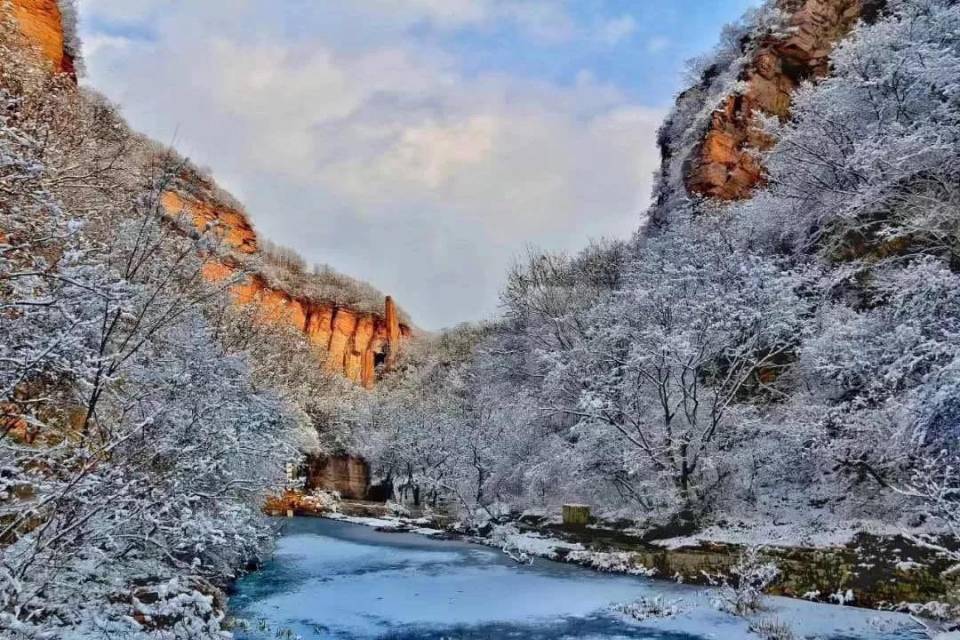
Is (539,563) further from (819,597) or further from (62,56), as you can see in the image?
(62,56)

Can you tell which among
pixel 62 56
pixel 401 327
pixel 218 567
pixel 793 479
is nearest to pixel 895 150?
pixel 793 479

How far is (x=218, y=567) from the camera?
12688mm

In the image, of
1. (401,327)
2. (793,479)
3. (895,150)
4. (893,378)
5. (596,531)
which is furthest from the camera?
(401,327)

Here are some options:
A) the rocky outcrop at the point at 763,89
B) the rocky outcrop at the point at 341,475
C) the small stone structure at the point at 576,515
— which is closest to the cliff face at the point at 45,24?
the small stone structure at the point at 576,515

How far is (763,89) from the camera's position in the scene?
31641mm

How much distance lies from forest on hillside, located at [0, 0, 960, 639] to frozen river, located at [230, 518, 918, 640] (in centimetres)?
117

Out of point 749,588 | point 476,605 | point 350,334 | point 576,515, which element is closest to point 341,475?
point 576,515

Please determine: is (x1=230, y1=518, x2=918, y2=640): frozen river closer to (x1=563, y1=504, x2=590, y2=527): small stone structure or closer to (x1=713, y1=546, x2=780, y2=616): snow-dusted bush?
(x1=713, y1=546, x2=780, y2=616): snow-dusted bush

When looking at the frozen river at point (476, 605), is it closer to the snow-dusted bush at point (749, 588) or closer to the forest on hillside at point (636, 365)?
the snow-dusted bush at point (749, 588)

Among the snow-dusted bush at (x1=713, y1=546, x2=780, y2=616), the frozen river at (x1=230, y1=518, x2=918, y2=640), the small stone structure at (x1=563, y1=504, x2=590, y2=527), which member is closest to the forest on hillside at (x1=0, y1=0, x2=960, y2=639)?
the small stone structure at (x1=563, y1=504, x2=590, y2=527)

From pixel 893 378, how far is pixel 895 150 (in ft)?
21.4

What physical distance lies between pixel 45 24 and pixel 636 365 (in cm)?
2377

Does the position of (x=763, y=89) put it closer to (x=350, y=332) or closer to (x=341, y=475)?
(x=341, y=475)

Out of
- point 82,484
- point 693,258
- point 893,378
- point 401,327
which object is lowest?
point 82,484
